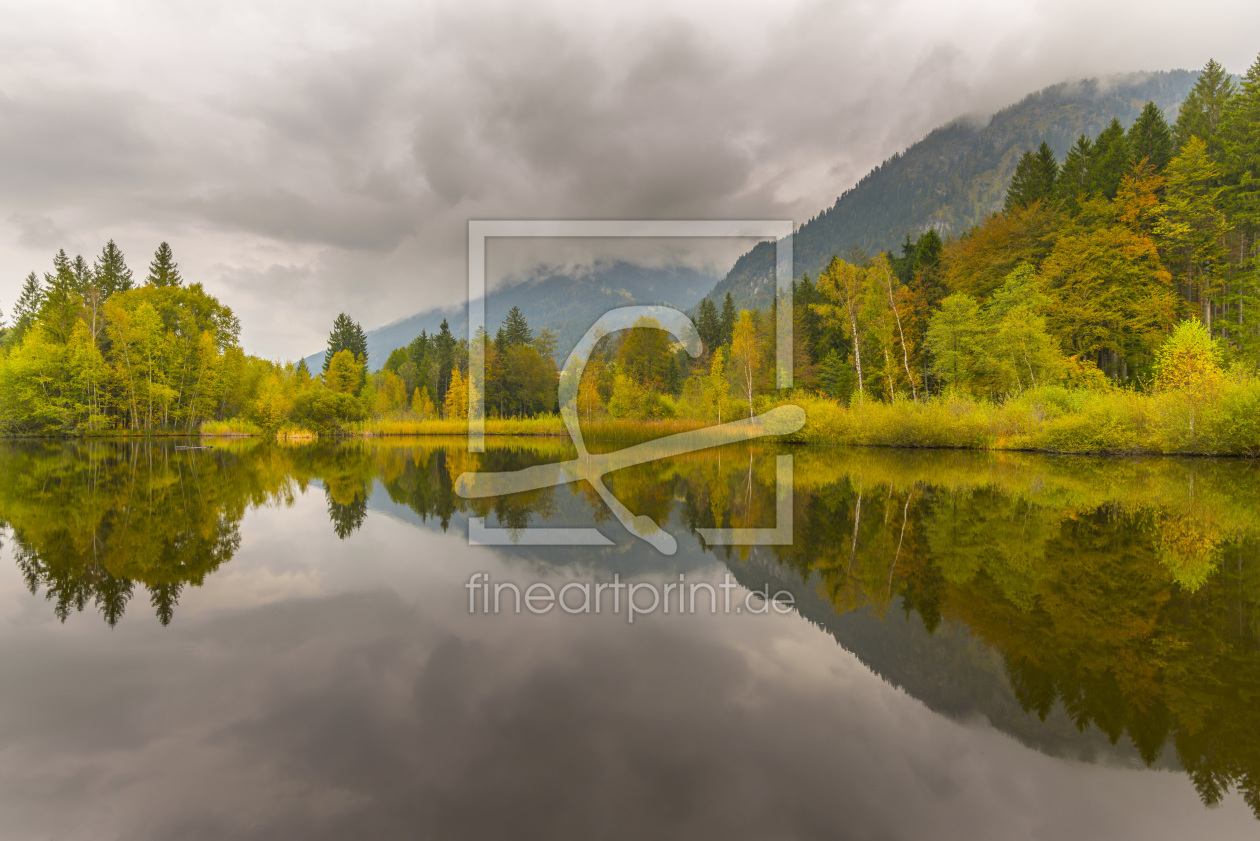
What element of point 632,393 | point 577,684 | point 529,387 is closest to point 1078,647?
point 577,684

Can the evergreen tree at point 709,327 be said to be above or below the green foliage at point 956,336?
above

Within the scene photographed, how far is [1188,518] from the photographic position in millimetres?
9500

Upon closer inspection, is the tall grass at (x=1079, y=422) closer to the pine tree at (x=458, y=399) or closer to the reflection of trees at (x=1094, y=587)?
the reflection of trees at (x=1094, y=587)

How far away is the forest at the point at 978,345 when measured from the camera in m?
24.7

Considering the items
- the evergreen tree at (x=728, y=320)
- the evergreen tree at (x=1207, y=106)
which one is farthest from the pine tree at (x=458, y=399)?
the evergreen tree at (x=1207, y=106)

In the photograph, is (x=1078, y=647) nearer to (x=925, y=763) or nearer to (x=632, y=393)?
(x=925, y=763)

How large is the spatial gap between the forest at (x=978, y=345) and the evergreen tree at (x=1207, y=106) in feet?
0.59

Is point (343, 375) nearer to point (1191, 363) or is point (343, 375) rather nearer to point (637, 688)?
point (637, 688)

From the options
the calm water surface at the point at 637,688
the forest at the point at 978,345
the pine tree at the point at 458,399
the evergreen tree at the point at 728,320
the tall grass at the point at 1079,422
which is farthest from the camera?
the pine tree at the point at 458,399

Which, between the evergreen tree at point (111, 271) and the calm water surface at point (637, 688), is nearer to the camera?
the calm water surface at point (637, 688)

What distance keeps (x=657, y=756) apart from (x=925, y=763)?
1535 mm

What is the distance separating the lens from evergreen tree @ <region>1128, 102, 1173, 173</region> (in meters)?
34.9

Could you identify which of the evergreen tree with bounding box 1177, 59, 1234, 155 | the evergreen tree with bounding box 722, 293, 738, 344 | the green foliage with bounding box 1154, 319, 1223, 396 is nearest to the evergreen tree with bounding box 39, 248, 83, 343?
the evergreen tree with bounding box 722, 293, 738, 344

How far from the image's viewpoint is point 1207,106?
125 feet
